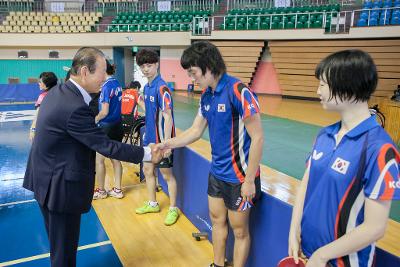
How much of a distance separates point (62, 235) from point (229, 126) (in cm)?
120

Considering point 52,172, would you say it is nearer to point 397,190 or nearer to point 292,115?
point 397,190

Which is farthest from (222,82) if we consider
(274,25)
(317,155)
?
(274,25)

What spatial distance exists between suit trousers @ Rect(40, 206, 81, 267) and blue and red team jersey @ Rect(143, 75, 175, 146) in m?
1.32

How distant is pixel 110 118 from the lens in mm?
3836

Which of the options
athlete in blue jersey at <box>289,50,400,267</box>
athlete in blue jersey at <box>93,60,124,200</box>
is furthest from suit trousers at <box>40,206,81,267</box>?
athlete in blue jersey at <box>93,60,124,200</box>

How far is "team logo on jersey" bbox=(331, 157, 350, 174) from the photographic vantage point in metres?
1.13

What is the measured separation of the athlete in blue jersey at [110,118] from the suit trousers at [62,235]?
1.83 meters

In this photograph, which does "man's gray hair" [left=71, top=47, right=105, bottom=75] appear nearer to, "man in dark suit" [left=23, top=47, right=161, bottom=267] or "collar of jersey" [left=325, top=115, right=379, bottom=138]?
"man in dark suit" [left=23, top=47, right=161, bottom=267]

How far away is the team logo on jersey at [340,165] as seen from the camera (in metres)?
1.13

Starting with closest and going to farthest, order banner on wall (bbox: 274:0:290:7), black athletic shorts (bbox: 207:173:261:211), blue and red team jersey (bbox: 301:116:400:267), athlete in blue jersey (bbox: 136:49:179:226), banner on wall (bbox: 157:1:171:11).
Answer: blue and red team jersey (bbox: 301:116:400:267)
black athletic shorts (bbox: 207:173:261:211)
athlete in blue jersey (bbox: 136:49:179:226)
banner on wall (bbox: 274:0:290:7)
banner on wall (bbox: 157:1:171:11)

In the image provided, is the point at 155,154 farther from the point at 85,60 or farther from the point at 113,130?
the point at 113,130

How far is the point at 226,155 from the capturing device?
6.74ft

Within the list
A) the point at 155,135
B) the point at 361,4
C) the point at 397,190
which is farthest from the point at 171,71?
the point at 397,190

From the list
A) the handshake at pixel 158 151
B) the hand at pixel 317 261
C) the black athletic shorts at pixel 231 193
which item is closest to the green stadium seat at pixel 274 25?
the handshake at pixel 158 151
